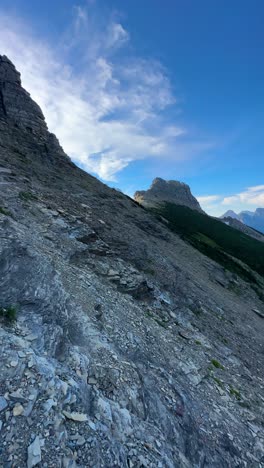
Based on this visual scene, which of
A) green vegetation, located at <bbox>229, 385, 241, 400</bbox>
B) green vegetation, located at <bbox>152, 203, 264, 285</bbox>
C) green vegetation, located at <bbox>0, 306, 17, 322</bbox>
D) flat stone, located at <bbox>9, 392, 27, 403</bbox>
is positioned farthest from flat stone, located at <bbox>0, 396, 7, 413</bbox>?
green vegetation, located at <bbox>152, 203, 264, 285</bbox>

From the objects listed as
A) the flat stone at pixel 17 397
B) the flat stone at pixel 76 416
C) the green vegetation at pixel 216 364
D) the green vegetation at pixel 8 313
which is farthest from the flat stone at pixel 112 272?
the flat stone at pixel 17 397

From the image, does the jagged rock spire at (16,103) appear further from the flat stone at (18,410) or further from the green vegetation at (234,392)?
the green vegetation at (234,392)

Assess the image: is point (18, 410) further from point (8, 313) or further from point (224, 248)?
point (224, 248)

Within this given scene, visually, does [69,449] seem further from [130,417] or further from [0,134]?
[0,134]

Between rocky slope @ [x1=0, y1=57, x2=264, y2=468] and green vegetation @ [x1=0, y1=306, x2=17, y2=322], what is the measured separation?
1.4 inches

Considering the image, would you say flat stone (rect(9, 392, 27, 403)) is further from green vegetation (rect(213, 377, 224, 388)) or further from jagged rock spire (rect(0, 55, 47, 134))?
jagged rock spire (rect(0, 55, 47, 134))

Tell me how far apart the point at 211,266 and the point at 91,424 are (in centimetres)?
3375

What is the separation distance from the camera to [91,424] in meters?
7.15

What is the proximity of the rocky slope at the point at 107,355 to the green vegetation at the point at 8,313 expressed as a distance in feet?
0.12

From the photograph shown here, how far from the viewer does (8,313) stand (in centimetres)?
895

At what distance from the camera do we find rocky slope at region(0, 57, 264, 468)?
22.3 feet

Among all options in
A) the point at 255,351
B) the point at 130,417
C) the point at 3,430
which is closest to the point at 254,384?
the point at 255,351

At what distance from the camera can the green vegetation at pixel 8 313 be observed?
28.9 ft

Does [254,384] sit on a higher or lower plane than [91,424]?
lower
